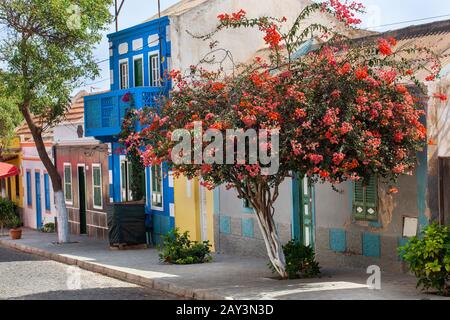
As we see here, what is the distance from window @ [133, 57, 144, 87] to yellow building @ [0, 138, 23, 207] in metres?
10.6

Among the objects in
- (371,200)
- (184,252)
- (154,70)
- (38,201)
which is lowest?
(184,252)

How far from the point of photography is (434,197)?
1382cm

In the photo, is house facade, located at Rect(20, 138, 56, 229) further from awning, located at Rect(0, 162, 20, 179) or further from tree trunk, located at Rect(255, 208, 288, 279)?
tree trunk, located at Rect(255, 208, 288, 279)

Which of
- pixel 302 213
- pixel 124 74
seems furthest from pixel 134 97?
pixel 302 213

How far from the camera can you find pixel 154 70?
23.8m

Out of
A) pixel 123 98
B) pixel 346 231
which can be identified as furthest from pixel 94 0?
pixel 346 231

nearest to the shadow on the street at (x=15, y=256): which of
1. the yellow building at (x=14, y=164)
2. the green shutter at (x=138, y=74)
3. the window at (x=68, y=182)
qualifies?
the green shutter at (x=138, y=74)

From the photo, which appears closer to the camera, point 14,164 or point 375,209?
point 375,209

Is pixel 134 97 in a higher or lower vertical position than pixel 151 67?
lower

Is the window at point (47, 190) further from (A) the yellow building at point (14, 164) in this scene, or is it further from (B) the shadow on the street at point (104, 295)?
(B) the shadow on the street at point (104, 295)

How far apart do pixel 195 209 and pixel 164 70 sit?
329 cm

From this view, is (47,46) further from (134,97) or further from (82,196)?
(82,196)

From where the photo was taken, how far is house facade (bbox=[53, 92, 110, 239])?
26984 millimetres

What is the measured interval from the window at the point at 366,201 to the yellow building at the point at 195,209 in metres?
5.30
